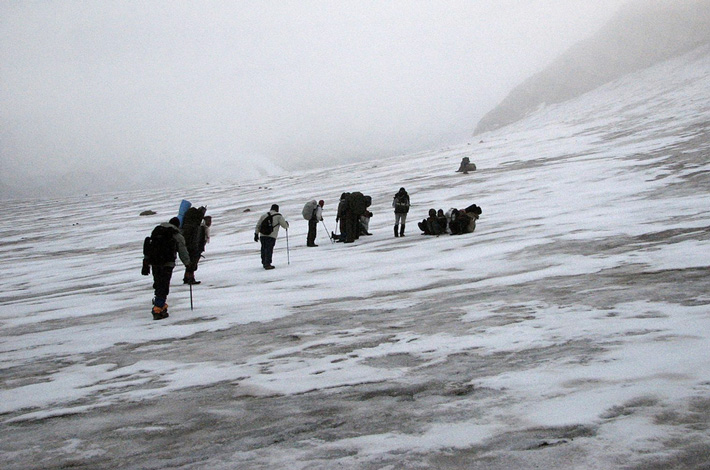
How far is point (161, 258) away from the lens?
9.59 meters

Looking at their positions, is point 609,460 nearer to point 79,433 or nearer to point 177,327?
point 79,433

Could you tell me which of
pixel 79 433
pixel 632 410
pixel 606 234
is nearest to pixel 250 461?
pixel 79 433

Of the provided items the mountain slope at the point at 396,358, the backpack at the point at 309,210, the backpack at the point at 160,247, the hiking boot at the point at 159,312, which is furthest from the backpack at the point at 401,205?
the hiking boot at the point at 159,312

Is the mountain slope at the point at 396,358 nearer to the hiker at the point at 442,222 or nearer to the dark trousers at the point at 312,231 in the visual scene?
the hiker at the point at 442,222

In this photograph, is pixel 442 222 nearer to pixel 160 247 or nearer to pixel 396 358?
pixel 160 247

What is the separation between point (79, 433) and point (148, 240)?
17.7 ft

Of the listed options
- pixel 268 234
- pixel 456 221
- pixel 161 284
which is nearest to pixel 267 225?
pixel 268 234

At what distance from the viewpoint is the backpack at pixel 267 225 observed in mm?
14367

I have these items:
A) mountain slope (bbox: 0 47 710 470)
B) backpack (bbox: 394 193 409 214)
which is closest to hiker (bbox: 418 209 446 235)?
backpack (bbox: 394 193 409 214)

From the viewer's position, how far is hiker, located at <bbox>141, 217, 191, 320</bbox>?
31.0 feet

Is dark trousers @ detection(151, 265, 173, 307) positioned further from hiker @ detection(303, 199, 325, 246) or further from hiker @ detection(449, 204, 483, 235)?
hiker @ detection(449, 204, 483, 235)

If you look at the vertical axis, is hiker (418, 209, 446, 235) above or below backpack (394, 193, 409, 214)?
below

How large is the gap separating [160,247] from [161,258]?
0.64 feet

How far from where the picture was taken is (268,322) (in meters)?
8.41
